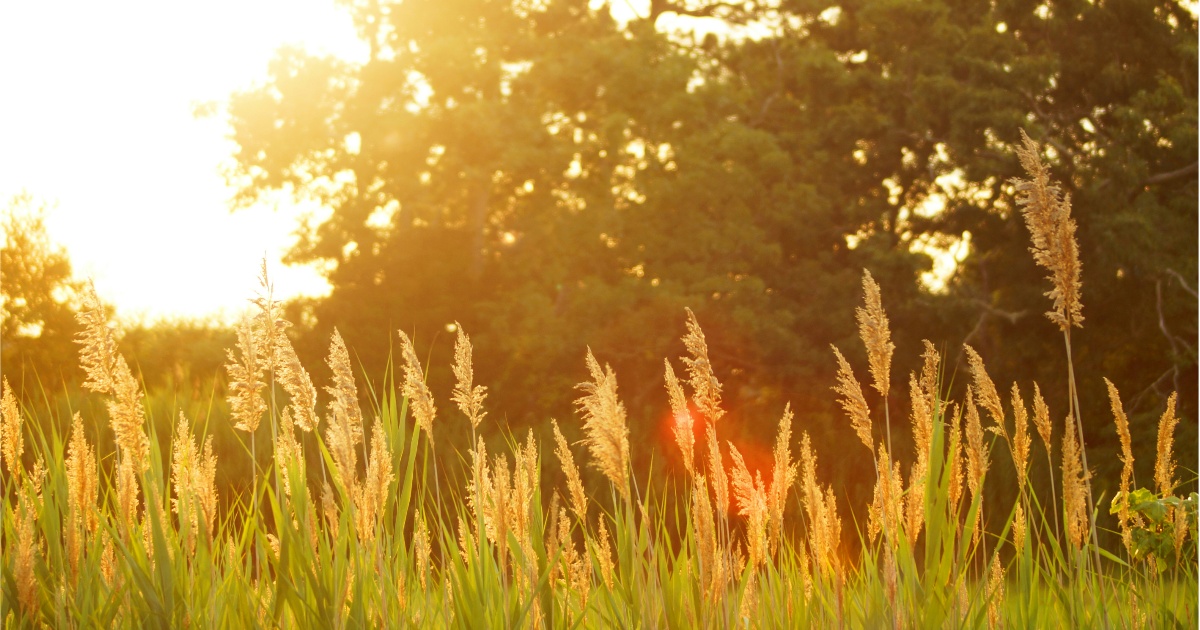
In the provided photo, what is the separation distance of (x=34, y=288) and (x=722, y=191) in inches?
348

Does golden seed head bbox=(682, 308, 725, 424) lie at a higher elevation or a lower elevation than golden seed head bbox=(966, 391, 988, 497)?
higher

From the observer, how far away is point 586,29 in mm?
16453

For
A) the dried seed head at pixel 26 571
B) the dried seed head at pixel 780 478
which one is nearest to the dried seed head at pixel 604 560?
the dried seed head at pixel 780 478

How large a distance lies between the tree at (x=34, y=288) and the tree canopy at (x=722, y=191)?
2.53 m

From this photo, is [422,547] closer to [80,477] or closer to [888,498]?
[80,477]

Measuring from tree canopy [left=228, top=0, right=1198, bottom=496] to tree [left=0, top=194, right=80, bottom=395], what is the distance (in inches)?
99.5

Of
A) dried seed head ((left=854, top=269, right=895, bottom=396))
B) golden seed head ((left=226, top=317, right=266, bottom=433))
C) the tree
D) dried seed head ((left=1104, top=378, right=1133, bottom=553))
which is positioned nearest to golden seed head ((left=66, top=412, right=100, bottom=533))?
golden seed head ((left=226, top=317, right=266, bottom=433))

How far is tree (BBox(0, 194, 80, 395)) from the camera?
1371 centimetres

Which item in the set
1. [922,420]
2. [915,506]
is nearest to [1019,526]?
[915,506]

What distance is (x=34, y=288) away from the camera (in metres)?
13.9

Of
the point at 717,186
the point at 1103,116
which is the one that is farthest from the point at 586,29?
the point at 1103,116

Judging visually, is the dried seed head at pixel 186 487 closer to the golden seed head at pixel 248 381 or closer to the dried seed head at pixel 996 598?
the golden seed head at pixel 248 381

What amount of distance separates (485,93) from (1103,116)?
8455 mm

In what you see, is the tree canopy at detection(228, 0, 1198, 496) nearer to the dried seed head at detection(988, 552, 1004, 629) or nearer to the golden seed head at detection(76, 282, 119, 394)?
the dried seed head at detection(988, 552, 1004, 629)
